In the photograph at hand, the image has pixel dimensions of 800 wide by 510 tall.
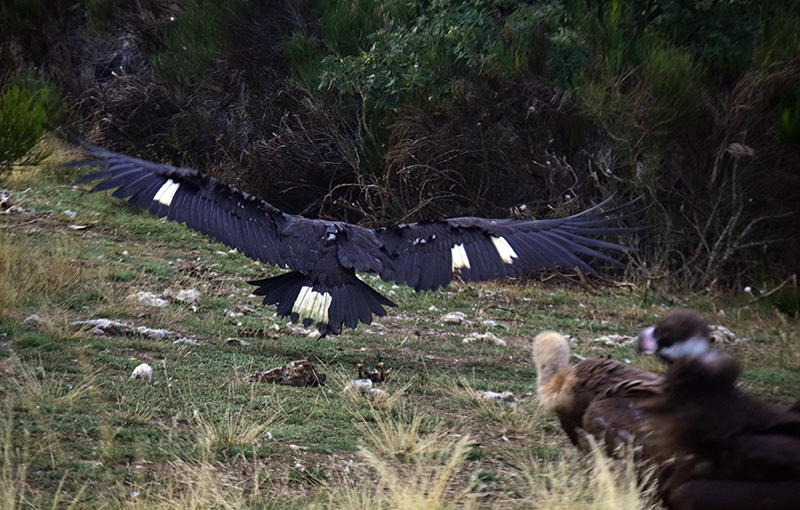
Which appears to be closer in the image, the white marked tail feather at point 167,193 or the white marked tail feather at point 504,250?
the white marked tail feather at point 167,193

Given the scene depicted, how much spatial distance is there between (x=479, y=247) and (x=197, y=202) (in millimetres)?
2139

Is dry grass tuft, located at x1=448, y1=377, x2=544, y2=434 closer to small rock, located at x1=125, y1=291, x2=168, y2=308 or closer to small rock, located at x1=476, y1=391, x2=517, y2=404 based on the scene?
small rock, located at x1=476, y1=391, x2=517, y2=404

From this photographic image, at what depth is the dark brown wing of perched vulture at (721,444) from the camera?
215 cm

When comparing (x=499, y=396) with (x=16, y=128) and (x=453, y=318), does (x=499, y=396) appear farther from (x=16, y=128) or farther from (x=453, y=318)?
(x=16, y=128)

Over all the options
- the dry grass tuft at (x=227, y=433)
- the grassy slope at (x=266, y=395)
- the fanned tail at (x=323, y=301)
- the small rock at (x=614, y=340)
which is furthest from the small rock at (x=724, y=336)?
the dry grass tuft at (x=227, y=433)

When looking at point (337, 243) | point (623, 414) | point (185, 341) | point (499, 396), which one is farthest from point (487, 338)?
point (623, 414)

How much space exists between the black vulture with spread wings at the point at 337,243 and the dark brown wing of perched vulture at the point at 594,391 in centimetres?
182

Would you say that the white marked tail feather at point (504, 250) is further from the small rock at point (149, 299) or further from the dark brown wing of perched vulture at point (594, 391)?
the small rock at point (149, 299)

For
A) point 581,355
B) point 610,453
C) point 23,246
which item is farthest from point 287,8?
point 610,453

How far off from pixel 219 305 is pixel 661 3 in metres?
6.09

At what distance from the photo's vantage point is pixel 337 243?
5535 mm

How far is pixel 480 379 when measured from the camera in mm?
4891

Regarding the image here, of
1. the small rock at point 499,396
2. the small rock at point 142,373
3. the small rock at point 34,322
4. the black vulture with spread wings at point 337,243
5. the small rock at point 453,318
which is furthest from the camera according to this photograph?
the small rock at point 453,318

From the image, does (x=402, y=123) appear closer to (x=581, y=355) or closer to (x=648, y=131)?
(x=648, y=131)
